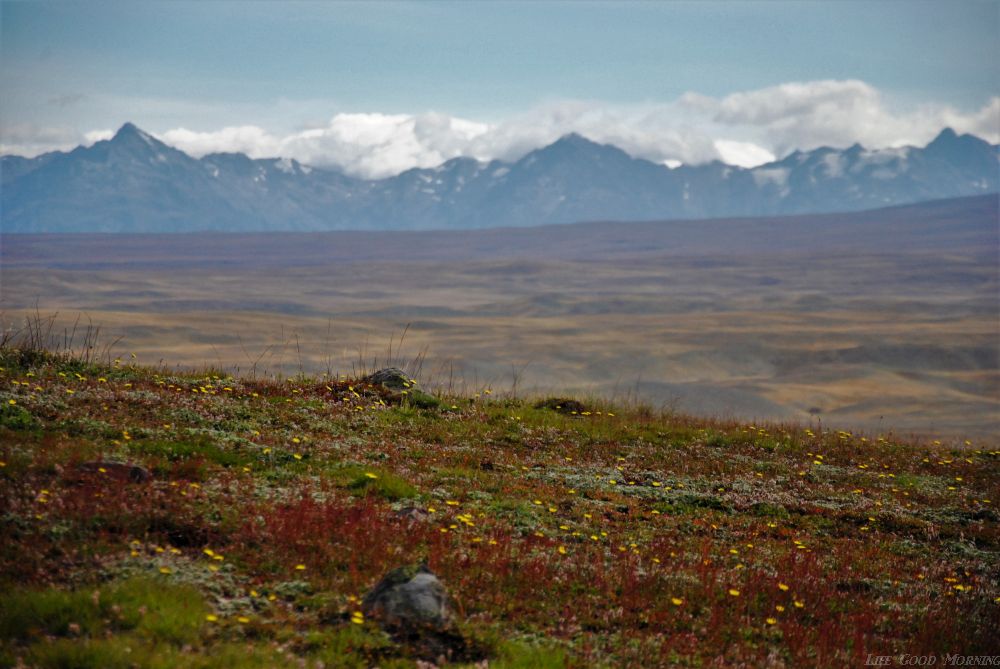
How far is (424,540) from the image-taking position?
11375 millimetres

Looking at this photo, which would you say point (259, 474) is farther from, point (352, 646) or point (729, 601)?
point (729, 601)

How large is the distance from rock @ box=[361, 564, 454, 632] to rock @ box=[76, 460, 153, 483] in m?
4.03

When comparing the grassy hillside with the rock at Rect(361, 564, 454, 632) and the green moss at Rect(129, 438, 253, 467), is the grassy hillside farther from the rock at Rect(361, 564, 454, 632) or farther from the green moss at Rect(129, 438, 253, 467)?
the rock at Rect(361, 564, 454, 632)

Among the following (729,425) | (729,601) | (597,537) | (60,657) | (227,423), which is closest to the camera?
(60,657)

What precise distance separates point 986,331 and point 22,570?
163 m

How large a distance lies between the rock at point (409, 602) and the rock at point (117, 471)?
4.03 m

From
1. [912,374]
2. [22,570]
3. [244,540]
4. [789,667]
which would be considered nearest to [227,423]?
[244,540]

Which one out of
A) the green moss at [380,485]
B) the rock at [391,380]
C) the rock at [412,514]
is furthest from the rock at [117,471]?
the rock at [391,380]

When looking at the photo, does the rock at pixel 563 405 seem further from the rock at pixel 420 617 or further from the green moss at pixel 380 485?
the rock at pixel 420 617

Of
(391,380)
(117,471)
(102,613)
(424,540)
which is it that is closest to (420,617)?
(424,540)

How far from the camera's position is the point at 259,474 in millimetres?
13102

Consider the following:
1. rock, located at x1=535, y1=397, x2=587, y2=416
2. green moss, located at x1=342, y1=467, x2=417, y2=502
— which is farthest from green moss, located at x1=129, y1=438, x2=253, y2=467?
rock, located at x1=535, y1=397, x2=587, y2=416

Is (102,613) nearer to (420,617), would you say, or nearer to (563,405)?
(420,617)

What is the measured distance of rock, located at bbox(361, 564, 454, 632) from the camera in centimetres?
889
